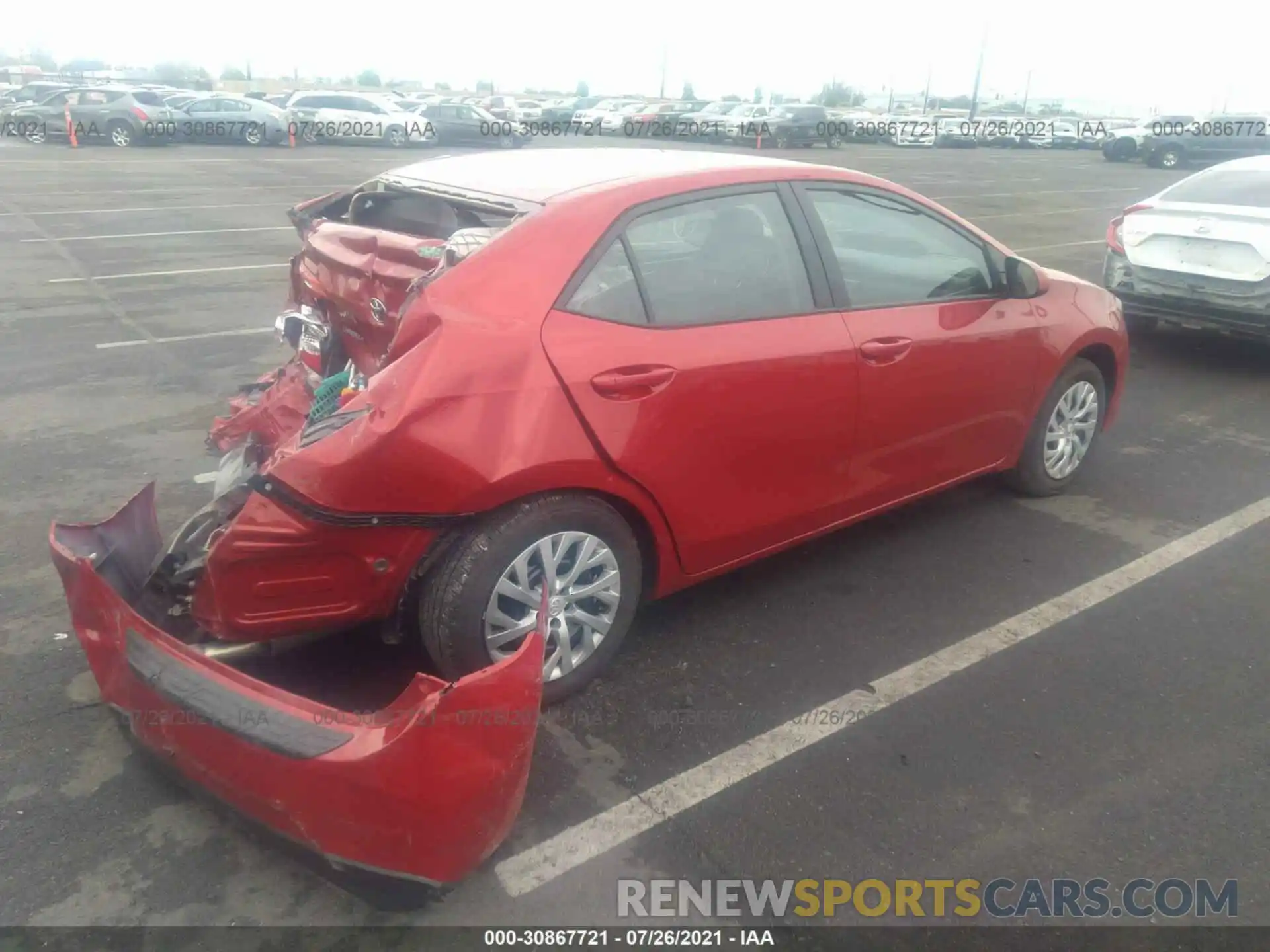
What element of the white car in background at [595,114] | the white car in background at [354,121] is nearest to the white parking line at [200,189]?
the white car in background at [354,121]

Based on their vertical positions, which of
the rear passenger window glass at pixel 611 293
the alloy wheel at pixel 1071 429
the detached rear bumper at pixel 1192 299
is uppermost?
the rear passenger window glass at pixel 611 293

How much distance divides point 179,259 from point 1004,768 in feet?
34.2

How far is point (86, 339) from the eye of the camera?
756 centimetres

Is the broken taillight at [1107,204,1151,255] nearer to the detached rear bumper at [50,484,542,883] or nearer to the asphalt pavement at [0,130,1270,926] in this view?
the asphalt pavement at [0,130,1270,926]

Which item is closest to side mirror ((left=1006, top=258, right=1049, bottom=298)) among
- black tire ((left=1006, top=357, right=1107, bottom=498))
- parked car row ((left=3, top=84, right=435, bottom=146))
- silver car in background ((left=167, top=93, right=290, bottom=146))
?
black tire ((left=1006, top=357, right=1107, bottom=498))

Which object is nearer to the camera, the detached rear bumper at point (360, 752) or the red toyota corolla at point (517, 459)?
the detached rear bumper at point (360, 752)

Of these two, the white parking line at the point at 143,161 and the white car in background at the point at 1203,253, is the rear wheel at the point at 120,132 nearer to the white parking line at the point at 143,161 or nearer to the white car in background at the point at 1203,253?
the white parking line at the point at 143,161

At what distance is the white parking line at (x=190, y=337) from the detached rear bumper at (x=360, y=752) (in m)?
5.32

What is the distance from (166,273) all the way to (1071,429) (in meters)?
8.71

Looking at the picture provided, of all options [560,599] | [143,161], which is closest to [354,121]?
[143,161]

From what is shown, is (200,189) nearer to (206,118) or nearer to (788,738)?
(206,118)

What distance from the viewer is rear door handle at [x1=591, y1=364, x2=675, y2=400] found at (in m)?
3.05

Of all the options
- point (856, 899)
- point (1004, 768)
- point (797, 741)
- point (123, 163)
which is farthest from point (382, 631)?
point (123, 163)

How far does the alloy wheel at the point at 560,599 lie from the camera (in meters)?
3.04
